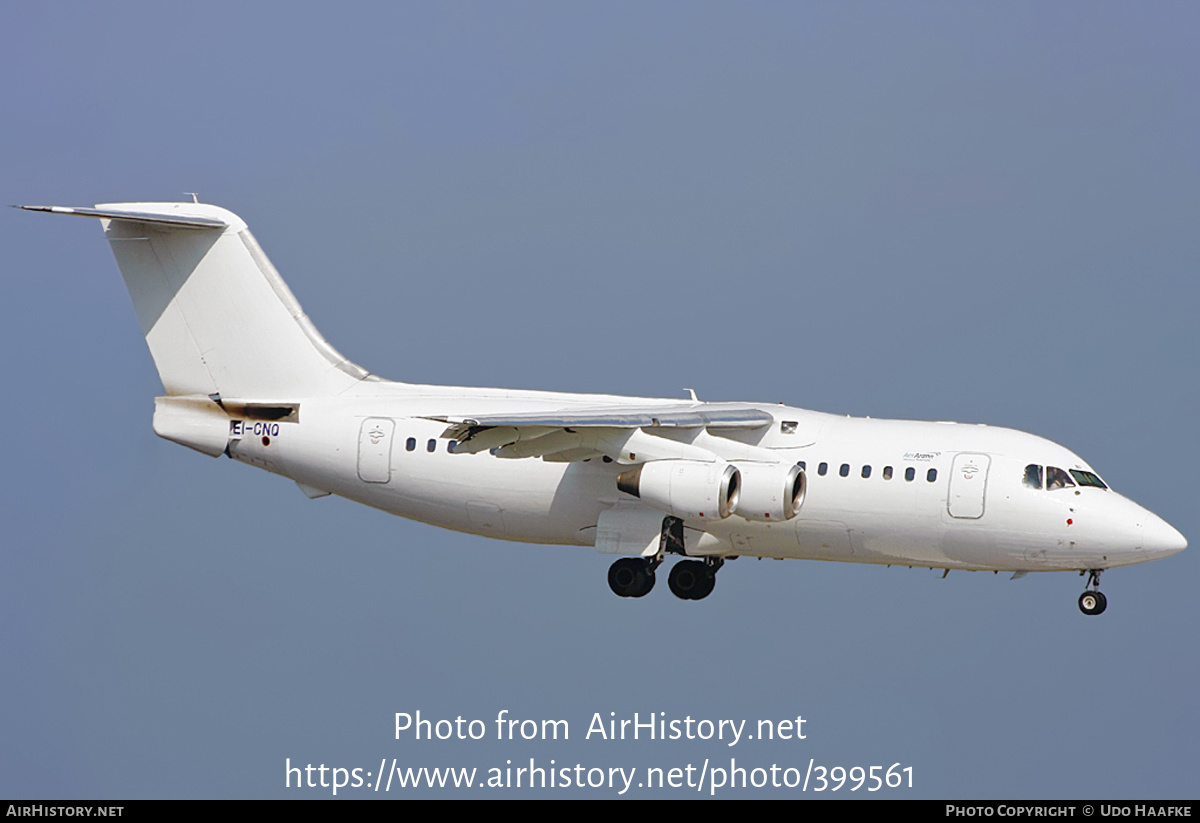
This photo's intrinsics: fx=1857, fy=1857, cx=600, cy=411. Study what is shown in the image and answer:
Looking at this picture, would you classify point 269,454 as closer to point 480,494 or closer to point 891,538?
point 480,494

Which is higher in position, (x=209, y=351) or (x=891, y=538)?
(x=209, y=351)

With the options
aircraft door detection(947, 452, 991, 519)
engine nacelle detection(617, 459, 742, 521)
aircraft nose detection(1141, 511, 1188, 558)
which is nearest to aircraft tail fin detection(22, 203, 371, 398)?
engine nacelle detection(617, 459, 742, 521)

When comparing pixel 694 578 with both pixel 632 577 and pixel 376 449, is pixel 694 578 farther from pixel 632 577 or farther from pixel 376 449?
pixel 376 449

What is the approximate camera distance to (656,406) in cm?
1850

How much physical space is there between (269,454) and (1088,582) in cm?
828

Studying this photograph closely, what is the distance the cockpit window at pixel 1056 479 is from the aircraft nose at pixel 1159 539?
77cm

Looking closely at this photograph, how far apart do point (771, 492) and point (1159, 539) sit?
11.7 ft

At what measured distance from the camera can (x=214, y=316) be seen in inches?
770

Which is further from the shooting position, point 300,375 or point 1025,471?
point 300,375

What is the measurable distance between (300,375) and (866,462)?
6.03 m

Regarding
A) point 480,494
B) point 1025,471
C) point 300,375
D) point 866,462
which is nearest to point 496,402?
point 480,494

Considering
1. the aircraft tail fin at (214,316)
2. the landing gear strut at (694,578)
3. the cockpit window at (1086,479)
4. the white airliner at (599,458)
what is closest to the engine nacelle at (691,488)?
the white airliner at (599,458)

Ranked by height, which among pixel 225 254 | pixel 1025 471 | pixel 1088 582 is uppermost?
pixel 225 254

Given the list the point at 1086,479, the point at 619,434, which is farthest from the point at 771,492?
the point at 1086,479
